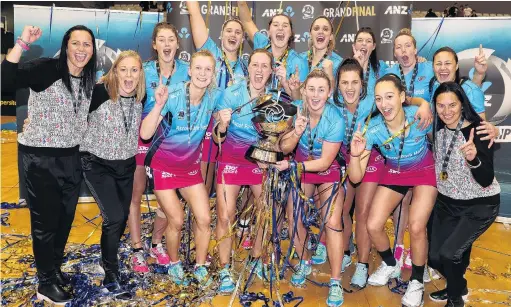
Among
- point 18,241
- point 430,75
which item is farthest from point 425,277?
point 18,241

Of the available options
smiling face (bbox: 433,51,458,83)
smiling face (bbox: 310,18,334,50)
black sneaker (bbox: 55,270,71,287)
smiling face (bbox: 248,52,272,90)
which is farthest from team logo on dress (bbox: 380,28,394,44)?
black sneaker (bbox: 55,270,71,287)

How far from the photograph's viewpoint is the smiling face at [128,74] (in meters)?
3.41

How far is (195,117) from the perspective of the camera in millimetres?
3656

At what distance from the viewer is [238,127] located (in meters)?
3.75

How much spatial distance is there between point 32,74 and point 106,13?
265 cm

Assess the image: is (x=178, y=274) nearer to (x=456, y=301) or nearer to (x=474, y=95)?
(x=456, y=301)

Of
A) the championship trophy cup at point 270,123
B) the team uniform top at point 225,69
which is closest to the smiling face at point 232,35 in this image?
the team uniform top at point 225,69

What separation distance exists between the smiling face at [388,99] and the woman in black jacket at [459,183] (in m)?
0.25

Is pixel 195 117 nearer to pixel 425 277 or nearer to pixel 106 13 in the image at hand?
pixel 425 277

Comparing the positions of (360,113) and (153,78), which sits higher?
(153,78)

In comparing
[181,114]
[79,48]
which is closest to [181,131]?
[181,114]

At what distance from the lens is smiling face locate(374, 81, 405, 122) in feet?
11.5

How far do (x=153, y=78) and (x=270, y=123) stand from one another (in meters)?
1.04

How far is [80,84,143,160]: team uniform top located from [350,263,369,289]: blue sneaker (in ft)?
6.45
